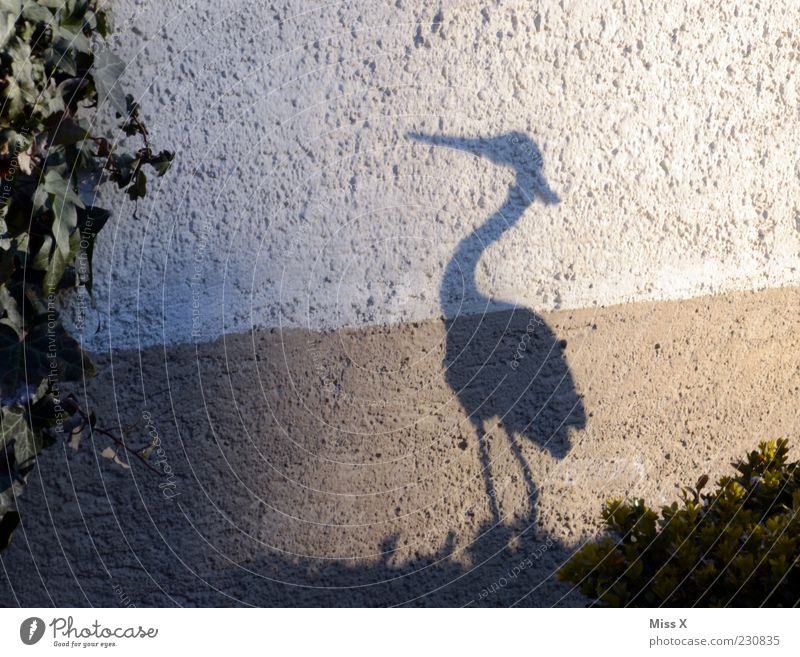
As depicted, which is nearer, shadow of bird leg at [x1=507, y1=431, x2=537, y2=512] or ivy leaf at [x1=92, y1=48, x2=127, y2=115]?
ivy leaf at [x1=92, y1=48, x2=127, y2=115]

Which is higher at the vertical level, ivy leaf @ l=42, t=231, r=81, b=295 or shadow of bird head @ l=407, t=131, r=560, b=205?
shadow of bird head @ l=407, t=131, r=560, b=205

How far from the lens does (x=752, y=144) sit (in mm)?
3396

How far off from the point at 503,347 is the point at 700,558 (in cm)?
115

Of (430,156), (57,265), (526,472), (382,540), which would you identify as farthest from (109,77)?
(526,472)

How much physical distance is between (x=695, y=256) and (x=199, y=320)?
6.06 ft

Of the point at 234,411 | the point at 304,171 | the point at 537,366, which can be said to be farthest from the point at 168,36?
the point at 537,366

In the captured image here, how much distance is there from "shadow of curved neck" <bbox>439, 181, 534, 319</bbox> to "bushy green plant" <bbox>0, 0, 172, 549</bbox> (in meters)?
1.17

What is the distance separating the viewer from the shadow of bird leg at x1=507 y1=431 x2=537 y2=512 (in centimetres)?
320

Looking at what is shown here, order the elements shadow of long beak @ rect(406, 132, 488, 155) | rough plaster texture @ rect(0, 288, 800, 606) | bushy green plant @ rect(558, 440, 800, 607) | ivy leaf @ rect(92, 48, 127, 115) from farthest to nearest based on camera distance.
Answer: shadow of long beak @ rect(406, 132, 488, 155) → rough plaster texture @ rect(0, 288, 800, 606) → ivy leaf @ rect(92, 48, 127, 115) → bushy green plant @ rect(558, 440, 800, 607)

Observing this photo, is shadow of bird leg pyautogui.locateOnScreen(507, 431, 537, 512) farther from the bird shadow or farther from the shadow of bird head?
the shadow of bird head

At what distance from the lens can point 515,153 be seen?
10.4ft

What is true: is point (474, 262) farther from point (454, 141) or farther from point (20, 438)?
point (20, 438)

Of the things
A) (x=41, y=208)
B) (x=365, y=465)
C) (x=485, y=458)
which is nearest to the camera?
(x=41, y=208)

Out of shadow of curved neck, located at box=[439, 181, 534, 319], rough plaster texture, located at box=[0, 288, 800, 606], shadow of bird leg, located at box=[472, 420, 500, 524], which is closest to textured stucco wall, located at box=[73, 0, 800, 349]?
shadow of curved neck, located at box=[439, 181, 534, 319]
